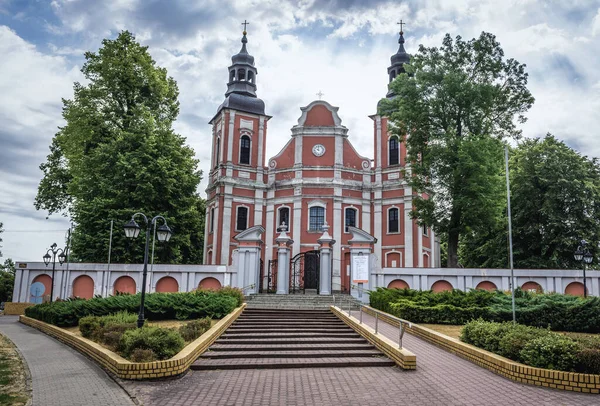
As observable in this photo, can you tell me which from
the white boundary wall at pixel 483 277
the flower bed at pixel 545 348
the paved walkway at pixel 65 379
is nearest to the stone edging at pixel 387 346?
the flower bed at pixel 545 348

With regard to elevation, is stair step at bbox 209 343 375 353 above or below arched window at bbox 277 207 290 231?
below

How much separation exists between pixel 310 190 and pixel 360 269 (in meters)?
10.9

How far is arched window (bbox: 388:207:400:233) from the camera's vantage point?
3326cm

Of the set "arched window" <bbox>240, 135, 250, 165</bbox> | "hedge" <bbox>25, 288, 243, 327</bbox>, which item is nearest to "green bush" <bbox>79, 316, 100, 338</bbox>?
"hedge" <bbox>25, 288, 243, 327</bbox>

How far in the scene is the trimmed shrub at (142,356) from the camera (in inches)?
384

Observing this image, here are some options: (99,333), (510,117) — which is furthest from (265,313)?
(510,117)

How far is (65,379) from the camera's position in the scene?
9.74m

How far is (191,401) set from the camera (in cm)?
818

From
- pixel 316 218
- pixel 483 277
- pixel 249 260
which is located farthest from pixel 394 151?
pixel 249 260

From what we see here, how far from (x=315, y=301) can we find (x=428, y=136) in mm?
10335

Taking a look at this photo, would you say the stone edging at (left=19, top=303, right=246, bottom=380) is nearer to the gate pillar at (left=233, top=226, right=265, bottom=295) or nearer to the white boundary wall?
the gate pillar at (left=233, top=226, right=265, bottom=295)

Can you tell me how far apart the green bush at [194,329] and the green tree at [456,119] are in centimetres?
1451

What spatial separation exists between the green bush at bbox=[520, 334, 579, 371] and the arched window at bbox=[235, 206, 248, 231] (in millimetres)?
25861

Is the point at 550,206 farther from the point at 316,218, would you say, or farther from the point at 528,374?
the point at 528,374
